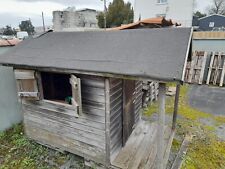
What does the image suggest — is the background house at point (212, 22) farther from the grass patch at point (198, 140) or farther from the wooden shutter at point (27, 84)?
the wooden shutter at point (27, 84)

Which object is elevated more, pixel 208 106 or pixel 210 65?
pixel 210 65

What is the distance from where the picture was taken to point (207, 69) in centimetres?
1078

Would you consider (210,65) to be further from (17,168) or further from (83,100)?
(17,168)

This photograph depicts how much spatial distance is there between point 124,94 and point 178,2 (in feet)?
64.9

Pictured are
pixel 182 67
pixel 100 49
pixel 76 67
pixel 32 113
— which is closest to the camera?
pixel 182 67

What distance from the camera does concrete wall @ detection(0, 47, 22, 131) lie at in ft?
18.4

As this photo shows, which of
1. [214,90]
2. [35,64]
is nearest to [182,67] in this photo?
[35,64]

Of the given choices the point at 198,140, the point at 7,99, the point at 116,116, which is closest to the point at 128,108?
the point at 116,116

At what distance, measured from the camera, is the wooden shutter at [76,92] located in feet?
12.2

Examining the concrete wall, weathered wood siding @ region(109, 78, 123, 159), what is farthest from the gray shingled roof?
the concrete wall

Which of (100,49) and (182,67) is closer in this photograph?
(182,67)

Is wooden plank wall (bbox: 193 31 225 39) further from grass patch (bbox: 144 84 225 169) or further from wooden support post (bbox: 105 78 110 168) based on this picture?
wooden support post (bbox: 105 78 110 168)

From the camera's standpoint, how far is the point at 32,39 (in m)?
5.25

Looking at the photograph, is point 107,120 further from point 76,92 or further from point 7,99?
point 7,99
